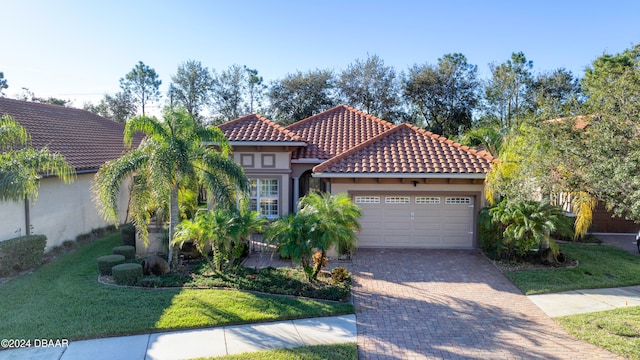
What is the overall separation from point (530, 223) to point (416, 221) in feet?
12.0

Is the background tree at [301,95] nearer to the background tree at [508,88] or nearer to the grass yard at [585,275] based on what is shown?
the background tree at [508,88]

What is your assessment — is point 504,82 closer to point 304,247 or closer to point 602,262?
point 602,262

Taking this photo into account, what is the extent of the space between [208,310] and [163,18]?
37.4 ft

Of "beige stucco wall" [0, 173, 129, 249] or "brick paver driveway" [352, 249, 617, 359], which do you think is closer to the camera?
"brick paver driveway" [352, 249, 617, 359]

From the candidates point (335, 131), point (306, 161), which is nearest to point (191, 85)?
point (335, 131)

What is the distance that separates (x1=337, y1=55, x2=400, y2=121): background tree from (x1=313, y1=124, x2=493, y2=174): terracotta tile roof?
18.8 meters

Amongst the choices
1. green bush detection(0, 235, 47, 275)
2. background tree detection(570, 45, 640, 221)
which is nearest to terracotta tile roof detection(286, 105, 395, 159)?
green bush detection(0, 235, 47, 275)

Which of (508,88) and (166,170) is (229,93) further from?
(166,170)

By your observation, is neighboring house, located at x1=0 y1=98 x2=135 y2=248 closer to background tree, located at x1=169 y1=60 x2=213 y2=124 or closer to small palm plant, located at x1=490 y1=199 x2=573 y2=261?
small palm plant, located at x1=490 y1=199 x2=573 y2=261

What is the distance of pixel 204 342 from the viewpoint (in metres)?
6.53

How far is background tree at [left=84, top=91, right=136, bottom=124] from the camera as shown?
38750mm

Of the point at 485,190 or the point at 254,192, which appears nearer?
the point at 485,190

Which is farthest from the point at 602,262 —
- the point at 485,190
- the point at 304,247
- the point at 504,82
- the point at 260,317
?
the point at 504,82

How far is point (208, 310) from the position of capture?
25.2ft
